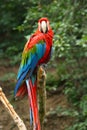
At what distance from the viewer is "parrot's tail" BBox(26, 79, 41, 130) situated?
7.27 ft

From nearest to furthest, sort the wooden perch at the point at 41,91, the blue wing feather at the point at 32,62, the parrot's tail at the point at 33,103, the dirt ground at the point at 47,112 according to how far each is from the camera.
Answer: the parrot's tail at the point at 33,103 < the wooden perch at the point at 41,91 < the blue wing feather at the point at 32,62 < the dirt ground at the point at 47,112

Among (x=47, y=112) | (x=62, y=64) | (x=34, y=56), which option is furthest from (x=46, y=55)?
(x=62, y=64)

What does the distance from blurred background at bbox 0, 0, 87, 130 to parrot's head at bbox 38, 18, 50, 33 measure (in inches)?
31.0

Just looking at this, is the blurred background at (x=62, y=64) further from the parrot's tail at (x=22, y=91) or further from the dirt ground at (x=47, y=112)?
the parrot's tail at (x=22, y=91)

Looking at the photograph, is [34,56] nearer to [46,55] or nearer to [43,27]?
[46,55]

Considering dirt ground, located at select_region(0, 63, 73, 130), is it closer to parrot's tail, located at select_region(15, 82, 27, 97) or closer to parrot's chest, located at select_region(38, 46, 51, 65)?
parrot's chest, located at select_region(38, 46, 51, 65)

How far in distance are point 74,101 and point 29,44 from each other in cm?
244

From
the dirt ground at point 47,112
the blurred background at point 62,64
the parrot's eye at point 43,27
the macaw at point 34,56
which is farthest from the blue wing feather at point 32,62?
the dirt ground at point 47,112

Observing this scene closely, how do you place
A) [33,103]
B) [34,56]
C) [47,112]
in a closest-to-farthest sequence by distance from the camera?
[33,103]
[34,56]
[47,112]

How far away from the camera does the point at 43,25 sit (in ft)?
8.87

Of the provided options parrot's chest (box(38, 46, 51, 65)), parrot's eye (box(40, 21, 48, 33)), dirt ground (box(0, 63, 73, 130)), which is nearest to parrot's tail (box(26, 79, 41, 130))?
parrot's chest (box(38, 46, 51, 65))

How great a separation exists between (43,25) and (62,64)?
2.87m

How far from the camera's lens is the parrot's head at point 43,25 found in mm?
2705

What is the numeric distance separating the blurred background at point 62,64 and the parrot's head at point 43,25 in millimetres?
786
